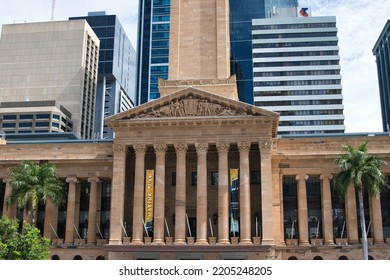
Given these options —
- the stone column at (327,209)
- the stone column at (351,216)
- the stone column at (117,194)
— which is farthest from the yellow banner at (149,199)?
the stone column at (351,216)

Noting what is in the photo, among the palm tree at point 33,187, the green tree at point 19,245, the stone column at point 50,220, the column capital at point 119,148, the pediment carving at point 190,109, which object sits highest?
the pediment carving at point 190,109

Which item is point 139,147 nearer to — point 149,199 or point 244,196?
point 149,199

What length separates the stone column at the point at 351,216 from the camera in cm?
6606

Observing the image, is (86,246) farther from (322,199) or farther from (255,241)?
(322,199)

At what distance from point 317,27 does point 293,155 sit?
102 meters

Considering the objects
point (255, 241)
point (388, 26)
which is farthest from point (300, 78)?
point (255, 241)

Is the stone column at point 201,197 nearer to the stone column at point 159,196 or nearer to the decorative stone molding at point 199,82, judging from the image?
the stone column at point 159,196

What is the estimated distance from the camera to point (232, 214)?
6569cm

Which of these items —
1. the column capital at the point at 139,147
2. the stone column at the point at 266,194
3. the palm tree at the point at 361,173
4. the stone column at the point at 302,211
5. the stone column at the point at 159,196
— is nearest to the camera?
the palm tree at the point at 361,173

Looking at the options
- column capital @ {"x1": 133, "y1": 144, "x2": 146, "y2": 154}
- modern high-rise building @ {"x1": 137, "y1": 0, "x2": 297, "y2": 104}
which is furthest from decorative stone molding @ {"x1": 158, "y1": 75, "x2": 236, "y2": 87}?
modern high-rise building @ {"x1": 137, "y1": 0, "x2": 297, "y2": 104}

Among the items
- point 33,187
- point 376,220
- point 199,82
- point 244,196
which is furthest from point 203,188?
point 376,220

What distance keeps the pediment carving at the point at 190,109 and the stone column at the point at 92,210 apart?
12251 mm

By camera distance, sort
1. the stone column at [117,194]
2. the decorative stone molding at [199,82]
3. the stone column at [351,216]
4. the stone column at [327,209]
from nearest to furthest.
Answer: the stone column at [117,194]
the stone column at [351,216]
the stone column at [327,209]
the decorative stone molding at [199,82]

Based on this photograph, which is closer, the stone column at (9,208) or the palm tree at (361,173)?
the palm tree at (361,173)
